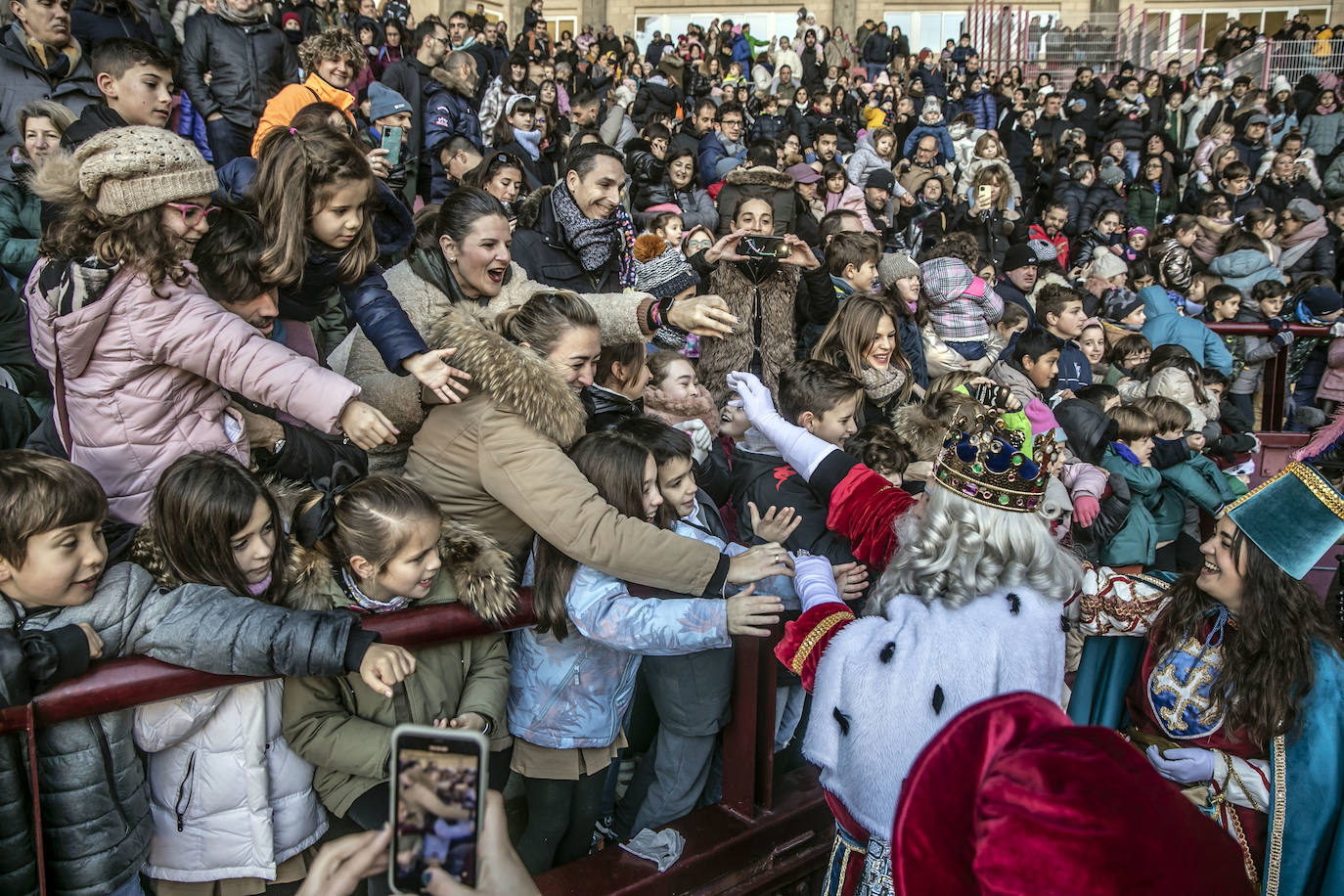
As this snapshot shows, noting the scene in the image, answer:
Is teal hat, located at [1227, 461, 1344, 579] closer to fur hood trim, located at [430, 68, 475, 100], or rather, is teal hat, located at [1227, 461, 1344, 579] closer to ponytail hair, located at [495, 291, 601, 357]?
ponytail hair, located at [495, 291, 601, 357]

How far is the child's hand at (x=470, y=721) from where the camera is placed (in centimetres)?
224

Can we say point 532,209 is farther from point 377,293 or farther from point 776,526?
point 776,526

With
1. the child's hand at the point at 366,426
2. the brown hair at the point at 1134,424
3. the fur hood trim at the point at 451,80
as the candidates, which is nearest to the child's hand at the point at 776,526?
the child's hand at the point at 366,426

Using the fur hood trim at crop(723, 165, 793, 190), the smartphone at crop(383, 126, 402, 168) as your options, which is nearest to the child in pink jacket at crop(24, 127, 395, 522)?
the smartphone at crop(383, 126, 402, 168)

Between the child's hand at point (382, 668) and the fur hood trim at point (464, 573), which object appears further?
the fur hood trim at point (464, 573)

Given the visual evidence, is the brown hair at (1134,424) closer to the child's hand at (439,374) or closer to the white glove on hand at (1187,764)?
the white glove on hand at (1187,764)

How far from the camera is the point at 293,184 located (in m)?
2.66

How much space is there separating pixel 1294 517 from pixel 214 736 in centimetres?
256

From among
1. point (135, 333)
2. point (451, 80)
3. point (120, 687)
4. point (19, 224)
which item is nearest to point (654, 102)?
point (451, 80)

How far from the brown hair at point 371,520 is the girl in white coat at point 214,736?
17 centimetres

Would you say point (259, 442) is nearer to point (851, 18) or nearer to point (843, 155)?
point (843, 155)

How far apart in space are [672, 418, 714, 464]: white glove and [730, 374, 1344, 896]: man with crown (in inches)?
31.0

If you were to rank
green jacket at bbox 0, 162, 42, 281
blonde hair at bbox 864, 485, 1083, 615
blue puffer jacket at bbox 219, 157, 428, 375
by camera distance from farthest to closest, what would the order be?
green jacket at bbox 0, 162, 42, 281, blue puffer jacket at bbox 219, 157, 428, 375, blonde hair at bbox 864, 485, 1083, 615

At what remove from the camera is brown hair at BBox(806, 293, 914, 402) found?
174 inches
